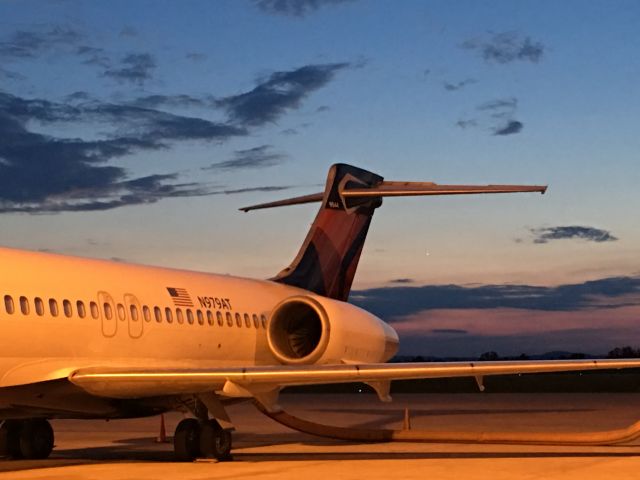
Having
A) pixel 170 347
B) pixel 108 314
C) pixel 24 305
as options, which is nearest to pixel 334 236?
pixel 170 347

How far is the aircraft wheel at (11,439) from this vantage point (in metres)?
18.2

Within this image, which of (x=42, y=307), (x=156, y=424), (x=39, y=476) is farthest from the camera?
(x=156, y=424)

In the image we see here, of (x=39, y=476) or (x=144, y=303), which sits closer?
(x=39, y=476)

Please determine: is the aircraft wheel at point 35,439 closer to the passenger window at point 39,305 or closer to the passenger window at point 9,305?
the passenger window at point 39,305

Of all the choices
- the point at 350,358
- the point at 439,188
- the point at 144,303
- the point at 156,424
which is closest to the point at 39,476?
the point at 144,303

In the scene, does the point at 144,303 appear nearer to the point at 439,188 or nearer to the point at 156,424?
the point at 439,188

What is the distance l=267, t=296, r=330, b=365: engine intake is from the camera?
1891 centimetres

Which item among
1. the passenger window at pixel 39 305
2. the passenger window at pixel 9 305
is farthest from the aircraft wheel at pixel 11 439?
the passenger window at pixel 9 305

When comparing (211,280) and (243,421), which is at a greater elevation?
(211,280)

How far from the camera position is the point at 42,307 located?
15.2 m

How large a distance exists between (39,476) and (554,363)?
729 cm

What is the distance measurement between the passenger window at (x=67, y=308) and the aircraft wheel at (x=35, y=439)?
3.10 m

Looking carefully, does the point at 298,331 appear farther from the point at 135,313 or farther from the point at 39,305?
the point at 39,305

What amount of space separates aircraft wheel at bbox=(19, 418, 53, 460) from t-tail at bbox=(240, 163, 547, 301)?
616cm
